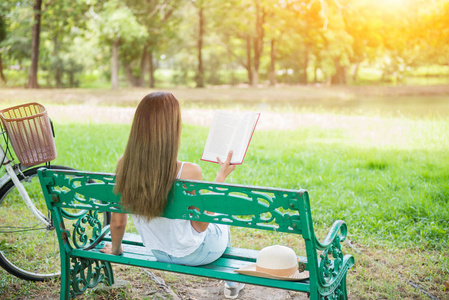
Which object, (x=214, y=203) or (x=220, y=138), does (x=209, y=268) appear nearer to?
(x=214, y=203)

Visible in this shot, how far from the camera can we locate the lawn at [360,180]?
12.0 feet

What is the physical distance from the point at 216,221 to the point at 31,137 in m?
1.66

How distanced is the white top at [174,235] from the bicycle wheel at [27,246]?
943 millimetres

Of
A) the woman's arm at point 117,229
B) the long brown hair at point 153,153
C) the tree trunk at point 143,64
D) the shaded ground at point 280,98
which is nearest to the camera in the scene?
the long brown hair at point 153,153

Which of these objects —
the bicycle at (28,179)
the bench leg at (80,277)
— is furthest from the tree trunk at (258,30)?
the bench leg at (80,277)

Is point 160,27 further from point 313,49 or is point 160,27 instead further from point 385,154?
point 385,154

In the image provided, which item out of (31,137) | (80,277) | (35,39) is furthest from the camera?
(35,39)

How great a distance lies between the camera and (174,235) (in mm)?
2686

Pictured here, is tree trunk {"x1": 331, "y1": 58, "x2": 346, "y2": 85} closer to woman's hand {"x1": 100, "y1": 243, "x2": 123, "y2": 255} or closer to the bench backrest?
woman's hand {"x1": 100, "y1": 243, "x2": 123, "y2": 255}

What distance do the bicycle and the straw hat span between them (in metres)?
1.48

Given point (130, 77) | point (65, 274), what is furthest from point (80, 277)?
point (130, 77)

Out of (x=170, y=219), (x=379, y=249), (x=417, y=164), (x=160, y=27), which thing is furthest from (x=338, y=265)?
(x=160, y=27)

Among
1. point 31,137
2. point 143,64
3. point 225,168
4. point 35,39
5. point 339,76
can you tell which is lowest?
point 225,168

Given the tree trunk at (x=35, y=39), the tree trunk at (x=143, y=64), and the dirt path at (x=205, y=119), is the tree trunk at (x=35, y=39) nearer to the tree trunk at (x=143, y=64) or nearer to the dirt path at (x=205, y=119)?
the tree trunk at (x=143, y=64)
